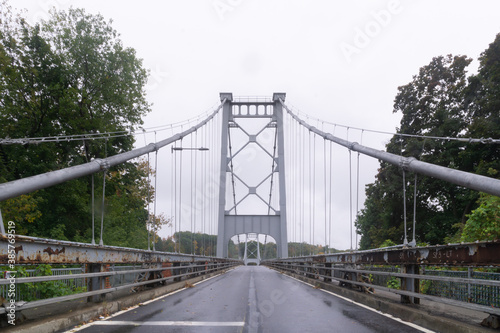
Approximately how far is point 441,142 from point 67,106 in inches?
841

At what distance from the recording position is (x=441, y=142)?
92.7ft

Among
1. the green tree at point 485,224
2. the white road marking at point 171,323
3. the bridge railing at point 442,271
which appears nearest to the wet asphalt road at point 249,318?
the white road marking at point 171,323

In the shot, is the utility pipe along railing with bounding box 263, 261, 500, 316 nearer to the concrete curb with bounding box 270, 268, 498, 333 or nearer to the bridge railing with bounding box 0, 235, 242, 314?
the concrete curb with bounding box 270, 268, 498, 333

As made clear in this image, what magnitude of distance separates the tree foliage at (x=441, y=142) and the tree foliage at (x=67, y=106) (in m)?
15.4

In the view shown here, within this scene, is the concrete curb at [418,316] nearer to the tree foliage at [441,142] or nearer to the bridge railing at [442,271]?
the bridge railing at [442,271]

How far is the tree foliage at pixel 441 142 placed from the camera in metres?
25.1

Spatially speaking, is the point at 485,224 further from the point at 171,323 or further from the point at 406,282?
the point at 171,323

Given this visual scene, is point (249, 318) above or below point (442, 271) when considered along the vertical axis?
below

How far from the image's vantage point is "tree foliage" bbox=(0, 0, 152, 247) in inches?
882

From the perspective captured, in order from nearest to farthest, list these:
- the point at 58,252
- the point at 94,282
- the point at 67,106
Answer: the point at 58,252 → the point at 94,282 → the point at 67,106

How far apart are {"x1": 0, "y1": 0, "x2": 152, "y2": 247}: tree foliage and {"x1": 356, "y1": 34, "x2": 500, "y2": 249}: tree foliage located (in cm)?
1542

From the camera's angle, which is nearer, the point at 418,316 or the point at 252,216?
the point at 418,316

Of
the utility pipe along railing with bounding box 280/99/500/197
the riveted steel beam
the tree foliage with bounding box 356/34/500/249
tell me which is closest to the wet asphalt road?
the riveted steel beam

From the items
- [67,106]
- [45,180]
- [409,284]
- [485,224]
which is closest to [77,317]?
[45,180]
